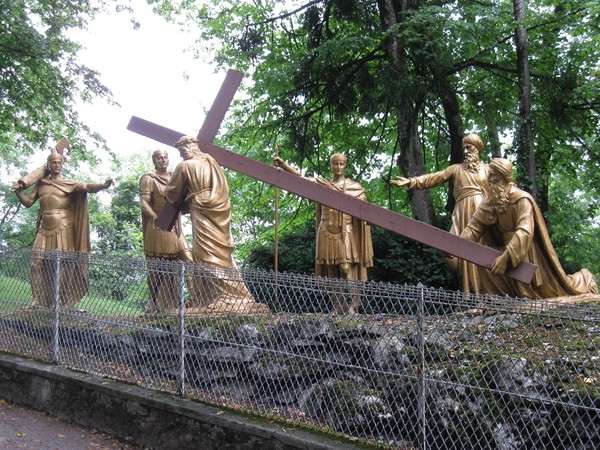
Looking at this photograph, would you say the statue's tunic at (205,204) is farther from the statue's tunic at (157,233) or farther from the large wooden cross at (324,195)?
the statue's tunic at (157,233)

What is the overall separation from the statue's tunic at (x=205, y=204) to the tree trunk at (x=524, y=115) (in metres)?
5.29

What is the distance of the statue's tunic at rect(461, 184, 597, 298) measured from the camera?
7.23 m

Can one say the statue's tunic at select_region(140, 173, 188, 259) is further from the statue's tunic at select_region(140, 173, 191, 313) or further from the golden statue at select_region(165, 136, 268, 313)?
the golden statue at select_region(165, 136, 268, 313)

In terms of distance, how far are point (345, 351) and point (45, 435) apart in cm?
307

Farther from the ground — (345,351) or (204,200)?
(204,200)

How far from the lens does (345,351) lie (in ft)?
17.6

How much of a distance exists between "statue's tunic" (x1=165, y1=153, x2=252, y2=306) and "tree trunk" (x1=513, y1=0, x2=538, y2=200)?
529 centimetres

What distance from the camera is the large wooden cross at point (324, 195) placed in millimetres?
7188

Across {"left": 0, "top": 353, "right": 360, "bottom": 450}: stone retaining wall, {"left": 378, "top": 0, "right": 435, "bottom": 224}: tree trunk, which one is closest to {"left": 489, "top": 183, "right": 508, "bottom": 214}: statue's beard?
{"left": 0, "top": 353, "right": 360, "bottom": 450}: stone retaining wall

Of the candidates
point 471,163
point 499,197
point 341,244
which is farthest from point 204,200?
point 499,197

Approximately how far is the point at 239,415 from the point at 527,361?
231cm

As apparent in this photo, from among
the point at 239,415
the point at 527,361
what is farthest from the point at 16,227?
the point at 527,361

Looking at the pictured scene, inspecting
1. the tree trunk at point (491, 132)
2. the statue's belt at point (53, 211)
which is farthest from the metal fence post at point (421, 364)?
the tree trunk at point (491, 132)

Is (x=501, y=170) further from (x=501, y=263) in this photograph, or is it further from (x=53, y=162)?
(x=53, y=162)
